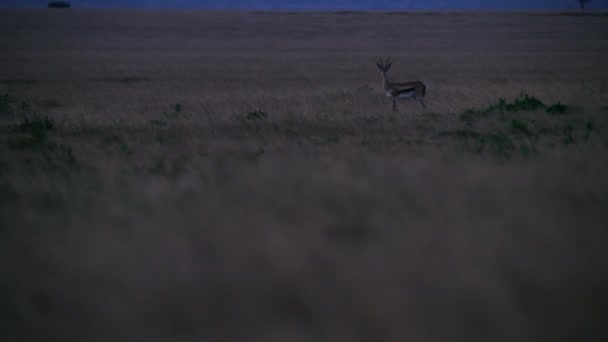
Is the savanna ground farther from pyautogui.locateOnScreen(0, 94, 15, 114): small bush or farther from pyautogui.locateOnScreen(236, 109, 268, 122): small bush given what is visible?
pyautogui.locateOnScreen(0, 94, 15, 114): small bush

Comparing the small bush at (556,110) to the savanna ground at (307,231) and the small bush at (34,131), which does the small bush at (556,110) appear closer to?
the savanna ground at (307,231)

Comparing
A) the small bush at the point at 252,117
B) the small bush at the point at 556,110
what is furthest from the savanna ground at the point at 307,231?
the small bush at the point at 556,110

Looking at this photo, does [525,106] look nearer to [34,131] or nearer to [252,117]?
[252,117]

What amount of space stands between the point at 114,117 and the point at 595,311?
11871 millimetres

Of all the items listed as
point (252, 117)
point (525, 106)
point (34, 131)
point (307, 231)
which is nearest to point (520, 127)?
point (525, 106)

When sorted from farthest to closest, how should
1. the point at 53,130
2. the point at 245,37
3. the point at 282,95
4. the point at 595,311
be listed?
the point at 245,37 → the point at 282,95 → the point at 53,130 → the point at 595,311

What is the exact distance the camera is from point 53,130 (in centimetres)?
1185

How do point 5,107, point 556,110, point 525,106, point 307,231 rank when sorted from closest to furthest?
point 307,231 → point 556,110 → point 525,106 → point 5,107

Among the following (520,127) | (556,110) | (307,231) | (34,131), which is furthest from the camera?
(556,110)

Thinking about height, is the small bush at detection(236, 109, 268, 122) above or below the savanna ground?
below

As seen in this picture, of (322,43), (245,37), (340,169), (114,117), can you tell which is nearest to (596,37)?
(322,43)

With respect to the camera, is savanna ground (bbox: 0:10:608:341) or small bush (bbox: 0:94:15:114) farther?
small bush (bbox: 0:94:15:114)

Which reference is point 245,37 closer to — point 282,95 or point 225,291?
point 282,95

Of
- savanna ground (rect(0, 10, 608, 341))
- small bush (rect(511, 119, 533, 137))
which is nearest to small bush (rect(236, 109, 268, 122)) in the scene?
savanna ground (rect(0, 10, 608, 341))
